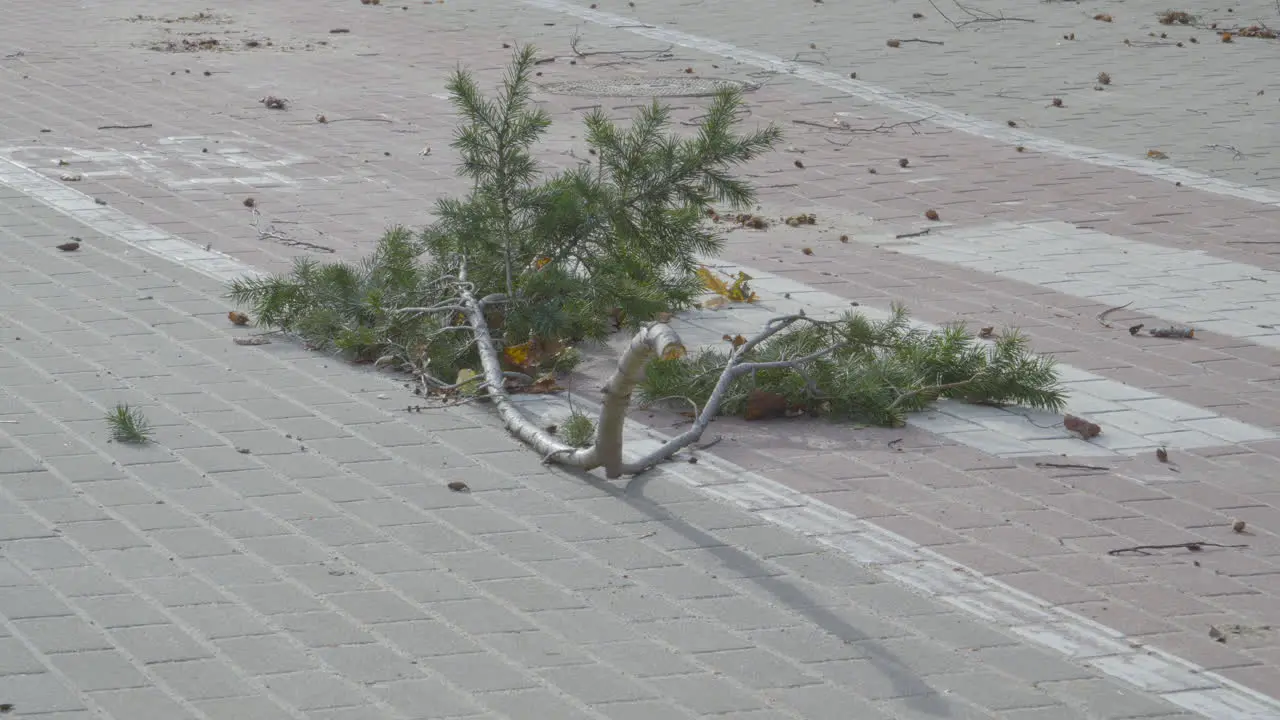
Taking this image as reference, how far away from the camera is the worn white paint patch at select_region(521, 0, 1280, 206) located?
10.0 m

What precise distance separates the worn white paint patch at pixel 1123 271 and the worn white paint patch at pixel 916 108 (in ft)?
5.09

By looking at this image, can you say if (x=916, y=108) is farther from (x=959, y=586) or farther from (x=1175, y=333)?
(x=959, y=586)

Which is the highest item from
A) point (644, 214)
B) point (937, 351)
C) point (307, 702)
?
point (644, 214)

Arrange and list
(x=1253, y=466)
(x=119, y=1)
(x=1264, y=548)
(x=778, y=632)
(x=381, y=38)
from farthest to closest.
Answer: (x=119, y=1), (x=381, y=38), (x=1253, y=466), (x=1264, y=548), (x=778, y=632)

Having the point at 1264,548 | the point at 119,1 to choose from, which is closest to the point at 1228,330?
the point at 1264,548

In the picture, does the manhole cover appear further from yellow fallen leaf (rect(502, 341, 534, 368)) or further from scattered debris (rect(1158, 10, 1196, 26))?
yellow fallen leaf (rect(502, 341, 534, 368))

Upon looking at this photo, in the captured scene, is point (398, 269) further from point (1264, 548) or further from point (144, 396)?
point (1264, 548)

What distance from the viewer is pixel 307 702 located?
3795 millimetres

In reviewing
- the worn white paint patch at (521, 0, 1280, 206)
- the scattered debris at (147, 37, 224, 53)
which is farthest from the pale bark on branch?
the scattered debris at (147, 37, 224, 53)

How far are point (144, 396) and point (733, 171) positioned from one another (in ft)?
17.2

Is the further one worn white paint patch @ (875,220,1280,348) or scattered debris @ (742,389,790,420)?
worn white paint patch @ (875,220,1280,348)

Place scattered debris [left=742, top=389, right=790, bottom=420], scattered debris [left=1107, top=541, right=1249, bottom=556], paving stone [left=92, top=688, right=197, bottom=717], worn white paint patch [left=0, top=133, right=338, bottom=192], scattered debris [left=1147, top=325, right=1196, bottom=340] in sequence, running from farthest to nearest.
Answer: worn white paint patch [left=0, top=133, right=338, bottom=192]
scattered debris [left=1147, top=325, right=1196, bottom=340]
scattered debris [left=742, top=389, right=790, bottom=420]
scattered debris [left=1107, top=541, right=1249, bottom=556]
paving stone [left=92, top=688, right=197, bottom=717]

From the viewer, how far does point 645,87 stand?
1273cm

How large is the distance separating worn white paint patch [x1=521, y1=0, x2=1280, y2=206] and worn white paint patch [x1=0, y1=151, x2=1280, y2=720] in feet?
18.6
